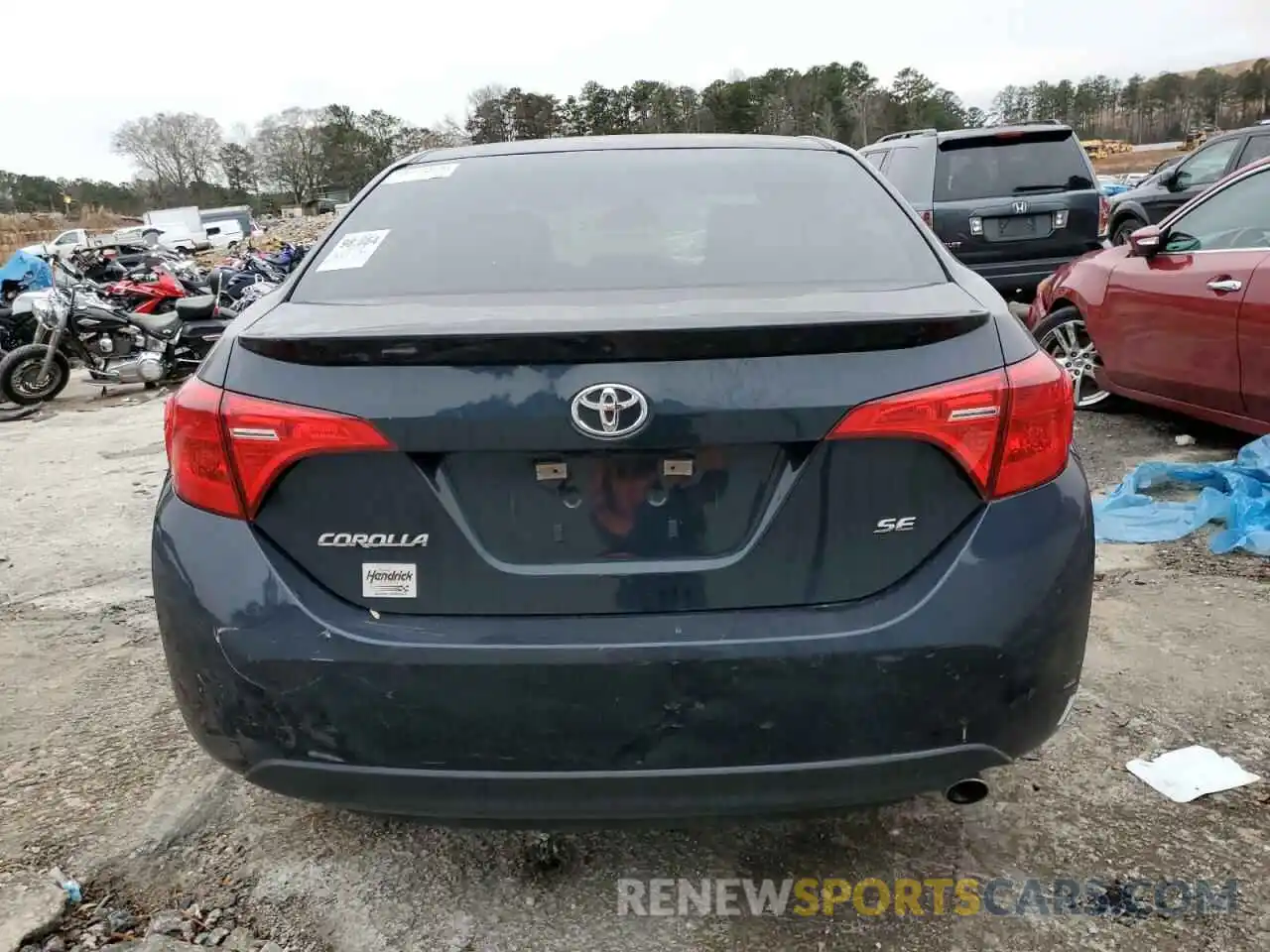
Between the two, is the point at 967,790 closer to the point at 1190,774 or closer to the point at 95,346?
the point at 1190,774

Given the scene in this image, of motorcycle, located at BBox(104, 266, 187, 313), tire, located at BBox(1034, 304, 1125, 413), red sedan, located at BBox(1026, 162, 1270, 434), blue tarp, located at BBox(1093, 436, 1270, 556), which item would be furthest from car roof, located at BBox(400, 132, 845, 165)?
motorcycle, located at BBox(104, 266, 187, 313)

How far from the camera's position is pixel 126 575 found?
15.0 feet

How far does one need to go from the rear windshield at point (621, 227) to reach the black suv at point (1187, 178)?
9504mm

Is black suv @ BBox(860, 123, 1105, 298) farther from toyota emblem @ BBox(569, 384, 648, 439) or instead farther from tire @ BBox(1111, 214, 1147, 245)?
toyota emblem @ BBox(569, 384, 648, 439)

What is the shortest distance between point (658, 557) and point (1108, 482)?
401 cm

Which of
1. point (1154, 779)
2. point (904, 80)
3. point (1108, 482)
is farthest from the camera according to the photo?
point (904, 80)

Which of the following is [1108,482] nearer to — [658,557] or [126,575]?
[658,557]

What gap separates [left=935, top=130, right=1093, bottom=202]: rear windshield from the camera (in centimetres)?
907

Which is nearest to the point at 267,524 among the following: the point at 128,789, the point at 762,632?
the point at 762,632

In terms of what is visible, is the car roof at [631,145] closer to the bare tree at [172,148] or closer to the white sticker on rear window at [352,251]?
the white sticker on rear window at [352,251]

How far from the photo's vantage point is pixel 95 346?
1017 centimetres

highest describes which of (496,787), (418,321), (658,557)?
(418,321)

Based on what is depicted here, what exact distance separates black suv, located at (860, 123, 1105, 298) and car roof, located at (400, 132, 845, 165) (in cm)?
637

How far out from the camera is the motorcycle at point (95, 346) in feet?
31.7
